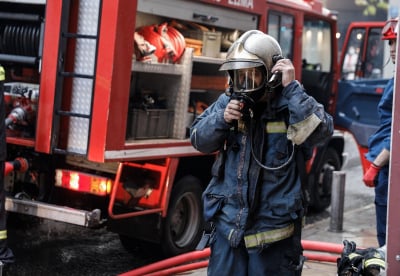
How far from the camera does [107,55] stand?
5.04m

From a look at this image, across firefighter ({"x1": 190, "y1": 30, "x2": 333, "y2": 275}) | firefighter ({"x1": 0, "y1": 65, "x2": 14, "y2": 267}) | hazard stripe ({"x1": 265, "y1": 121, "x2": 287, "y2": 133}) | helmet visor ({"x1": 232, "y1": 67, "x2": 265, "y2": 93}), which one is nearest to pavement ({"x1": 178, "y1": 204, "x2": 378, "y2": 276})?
firefighter ({"x1": 0, "y1": 65, "x2": 14, "y2": 267})

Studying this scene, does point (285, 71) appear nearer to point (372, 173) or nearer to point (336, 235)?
point (372, 173)

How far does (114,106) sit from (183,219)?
5.65 ft

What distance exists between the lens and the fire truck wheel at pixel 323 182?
8.51 m

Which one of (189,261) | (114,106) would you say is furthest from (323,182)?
(114,106)

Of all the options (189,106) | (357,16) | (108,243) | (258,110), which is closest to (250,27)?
(189,106)

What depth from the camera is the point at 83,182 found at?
218 inches

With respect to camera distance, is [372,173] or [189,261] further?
[189,261]

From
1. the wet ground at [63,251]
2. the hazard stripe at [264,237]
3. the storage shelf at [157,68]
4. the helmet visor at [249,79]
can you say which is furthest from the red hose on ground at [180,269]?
the helmet visor at [249,79]

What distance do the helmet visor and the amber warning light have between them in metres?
2.58

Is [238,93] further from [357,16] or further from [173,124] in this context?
[357,16]

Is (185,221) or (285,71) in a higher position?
(285,71)

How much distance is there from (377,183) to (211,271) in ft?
6.07

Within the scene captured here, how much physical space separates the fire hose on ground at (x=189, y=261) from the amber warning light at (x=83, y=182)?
2.41 ft
